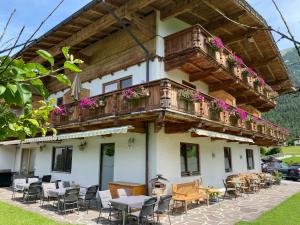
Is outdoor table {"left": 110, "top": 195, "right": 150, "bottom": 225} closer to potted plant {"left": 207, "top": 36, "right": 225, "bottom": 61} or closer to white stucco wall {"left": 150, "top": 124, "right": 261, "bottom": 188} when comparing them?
white stucco wall {"left": 150, "top": 124, "right": 261, "bottom": 188}

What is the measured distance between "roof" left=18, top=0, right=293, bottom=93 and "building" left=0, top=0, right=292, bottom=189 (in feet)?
0.20

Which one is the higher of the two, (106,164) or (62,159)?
(62,159)

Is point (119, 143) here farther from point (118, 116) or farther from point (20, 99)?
point (20, 99)

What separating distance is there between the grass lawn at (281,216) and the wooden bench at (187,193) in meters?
2.67

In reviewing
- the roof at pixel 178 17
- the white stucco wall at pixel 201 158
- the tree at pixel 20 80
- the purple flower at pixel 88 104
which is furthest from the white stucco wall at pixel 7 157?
the tree at pixel 20 80

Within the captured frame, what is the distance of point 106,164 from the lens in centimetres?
1495

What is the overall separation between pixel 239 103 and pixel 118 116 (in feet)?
44.2

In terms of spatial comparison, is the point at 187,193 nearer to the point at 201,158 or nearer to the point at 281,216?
the point at 201,158

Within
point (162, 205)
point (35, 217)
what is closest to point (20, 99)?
point (162, 205)

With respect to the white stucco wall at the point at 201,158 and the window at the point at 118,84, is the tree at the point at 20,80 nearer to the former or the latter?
the white stucco wall at the point at 201,158

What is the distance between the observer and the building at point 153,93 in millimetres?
12234

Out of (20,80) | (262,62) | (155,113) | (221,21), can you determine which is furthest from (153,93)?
(262,62)

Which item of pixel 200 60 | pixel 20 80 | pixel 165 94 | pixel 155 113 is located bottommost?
pixel 20 80

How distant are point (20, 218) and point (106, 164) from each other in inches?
220
